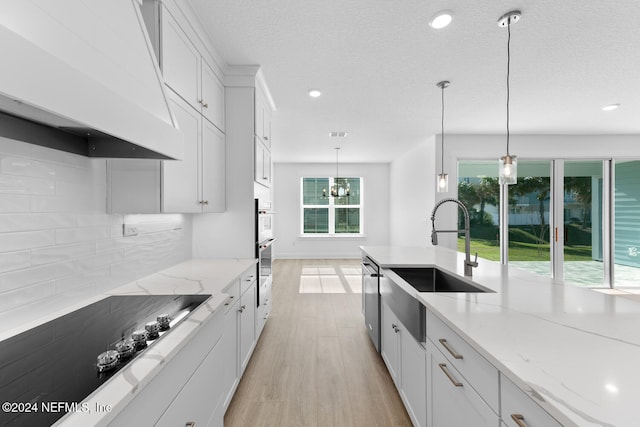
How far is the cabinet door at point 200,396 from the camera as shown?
1.00m

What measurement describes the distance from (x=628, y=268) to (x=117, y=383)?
24.8 ft

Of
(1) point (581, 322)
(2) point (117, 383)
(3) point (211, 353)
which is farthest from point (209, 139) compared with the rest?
(1) point (581, 322)

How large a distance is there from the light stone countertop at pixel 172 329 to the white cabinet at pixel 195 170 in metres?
0.46

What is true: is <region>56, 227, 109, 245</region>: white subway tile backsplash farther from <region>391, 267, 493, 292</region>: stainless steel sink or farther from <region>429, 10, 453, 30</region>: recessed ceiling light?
<region>429, 10, 453, 30</region>: recessed ceiling light

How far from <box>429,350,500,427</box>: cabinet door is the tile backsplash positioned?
1.75 m

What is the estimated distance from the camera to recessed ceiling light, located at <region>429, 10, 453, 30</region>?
193 centimetres

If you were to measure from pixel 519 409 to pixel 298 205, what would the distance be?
7377mm

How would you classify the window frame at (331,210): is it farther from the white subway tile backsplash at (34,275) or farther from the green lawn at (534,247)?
the white subway tile backsplash at (34,275)

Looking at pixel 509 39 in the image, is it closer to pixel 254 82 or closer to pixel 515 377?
pixel 254 82

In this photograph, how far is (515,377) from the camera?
0.73m

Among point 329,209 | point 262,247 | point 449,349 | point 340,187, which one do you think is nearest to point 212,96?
point 262,247

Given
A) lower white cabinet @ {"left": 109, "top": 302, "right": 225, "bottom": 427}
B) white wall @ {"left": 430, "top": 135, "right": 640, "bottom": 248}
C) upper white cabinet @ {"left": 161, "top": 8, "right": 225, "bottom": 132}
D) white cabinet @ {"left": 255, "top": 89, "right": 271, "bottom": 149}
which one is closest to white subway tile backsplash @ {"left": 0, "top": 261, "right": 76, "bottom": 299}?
lower white cabinet @ {"left": 109, "top": 302, "right": 225, "bottom": 427}

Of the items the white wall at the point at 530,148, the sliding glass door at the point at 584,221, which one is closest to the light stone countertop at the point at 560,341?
the white wall at the point at 530,148

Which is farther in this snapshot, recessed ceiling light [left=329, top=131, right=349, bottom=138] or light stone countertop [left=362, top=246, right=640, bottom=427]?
recessed ceiling light [left=329, top=131, right=349, bottom=138]
